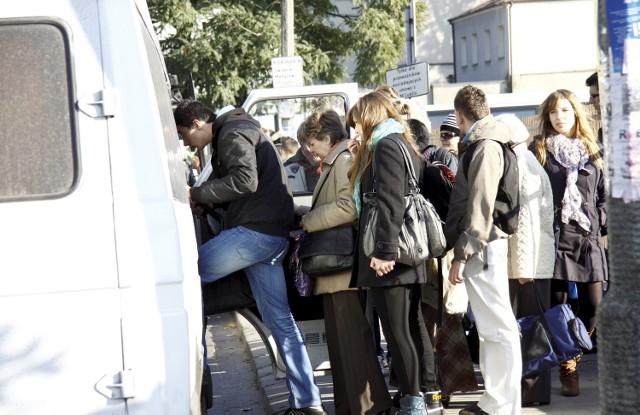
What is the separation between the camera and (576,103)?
695cm

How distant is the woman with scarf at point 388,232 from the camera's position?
221 inches

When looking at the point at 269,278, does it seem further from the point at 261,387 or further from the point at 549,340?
the point at 261,387

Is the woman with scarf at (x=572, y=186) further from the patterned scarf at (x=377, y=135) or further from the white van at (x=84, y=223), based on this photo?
the white van at (x=84, y=223)

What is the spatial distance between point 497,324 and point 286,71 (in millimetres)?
10575

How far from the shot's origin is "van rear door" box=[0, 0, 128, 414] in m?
3.30

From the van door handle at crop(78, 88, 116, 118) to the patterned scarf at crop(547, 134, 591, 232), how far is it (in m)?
4.20

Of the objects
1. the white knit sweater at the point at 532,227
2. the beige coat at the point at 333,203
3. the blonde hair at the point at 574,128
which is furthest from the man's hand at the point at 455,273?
the blonde hair at the point at 574,128

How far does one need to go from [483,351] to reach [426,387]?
1.29ft

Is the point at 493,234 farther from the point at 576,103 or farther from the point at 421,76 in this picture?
the point at 421,76

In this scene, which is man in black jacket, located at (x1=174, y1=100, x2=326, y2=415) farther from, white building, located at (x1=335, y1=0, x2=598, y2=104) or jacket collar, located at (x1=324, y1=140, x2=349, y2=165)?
white building, located at (x1=335, y1=0, x2=598, y2=104)

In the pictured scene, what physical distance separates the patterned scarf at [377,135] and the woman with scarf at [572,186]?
153cm

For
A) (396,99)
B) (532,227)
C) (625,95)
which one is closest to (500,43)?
(396,99)

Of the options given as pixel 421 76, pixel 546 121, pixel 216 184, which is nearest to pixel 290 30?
pixel 421 76

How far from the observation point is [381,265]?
5.59 meters
